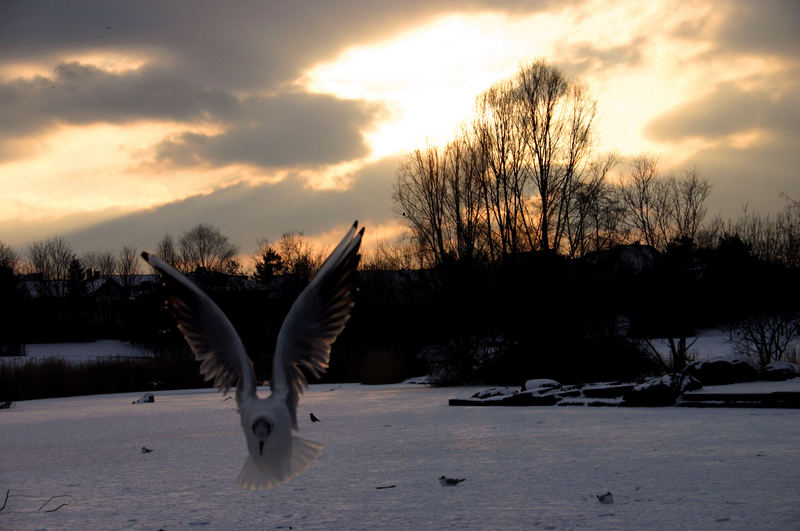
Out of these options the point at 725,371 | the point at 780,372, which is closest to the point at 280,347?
the point at 725,371

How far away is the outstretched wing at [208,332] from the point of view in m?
4.36

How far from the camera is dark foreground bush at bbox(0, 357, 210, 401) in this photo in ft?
71.1

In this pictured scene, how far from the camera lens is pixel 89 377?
22781 mm

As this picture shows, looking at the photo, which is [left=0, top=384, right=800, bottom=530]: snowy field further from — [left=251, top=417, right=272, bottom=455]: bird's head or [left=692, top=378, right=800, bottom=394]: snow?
[left=251, top=417, right=272, bottom=455]: bird's head

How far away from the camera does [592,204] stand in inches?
920

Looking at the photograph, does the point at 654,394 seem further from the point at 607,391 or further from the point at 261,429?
the point at 261,429

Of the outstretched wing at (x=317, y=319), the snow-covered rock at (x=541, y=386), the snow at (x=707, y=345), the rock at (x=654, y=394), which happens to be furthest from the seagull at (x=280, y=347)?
the snow at (x=707, y=345)

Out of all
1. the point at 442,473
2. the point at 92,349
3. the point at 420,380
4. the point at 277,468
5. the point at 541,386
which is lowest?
the point at 442,473

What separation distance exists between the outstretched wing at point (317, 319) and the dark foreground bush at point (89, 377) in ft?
64.7

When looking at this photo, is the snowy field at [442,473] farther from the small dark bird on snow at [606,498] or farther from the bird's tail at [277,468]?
the bird's tail at [277,468]

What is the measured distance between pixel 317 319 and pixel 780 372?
12.7 m

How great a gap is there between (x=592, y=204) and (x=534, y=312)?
4863mm

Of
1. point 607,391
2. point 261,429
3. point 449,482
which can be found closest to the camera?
point 261,429

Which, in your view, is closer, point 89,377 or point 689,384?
point 689,384
